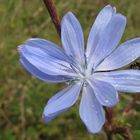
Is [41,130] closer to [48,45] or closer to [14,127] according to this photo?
[14,127]

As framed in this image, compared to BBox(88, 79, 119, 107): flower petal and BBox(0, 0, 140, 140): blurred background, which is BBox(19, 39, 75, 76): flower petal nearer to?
BBox(88, 79, 119, 107): flower petal

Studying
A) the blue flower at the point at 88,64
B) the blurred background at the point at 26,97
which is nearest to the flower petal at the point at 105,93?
the blue flower at the point at 88,64

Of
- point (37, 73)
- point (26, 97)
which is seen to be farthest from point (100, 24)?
point (26, 97)

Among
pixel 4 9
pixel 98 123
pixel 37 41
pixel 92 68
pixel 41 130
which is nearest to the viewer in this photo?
pixel 98 123

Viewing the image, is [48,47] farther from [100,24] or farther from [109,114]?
[109,114]

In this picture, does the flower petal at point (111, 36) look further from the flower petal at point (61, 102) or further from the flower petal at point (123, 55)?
the flower petal at point (61, 102)

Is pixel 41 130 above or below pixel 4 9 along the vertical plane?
below

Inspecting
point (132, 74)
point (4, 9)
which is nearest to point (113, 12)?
point (132, 74)
